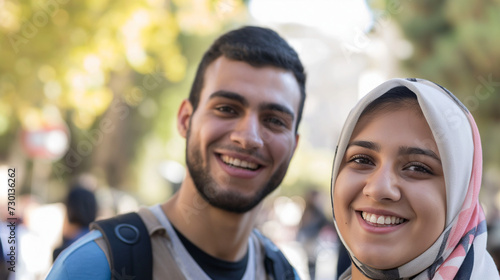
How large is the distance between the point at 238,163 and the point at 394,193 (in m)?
1.02

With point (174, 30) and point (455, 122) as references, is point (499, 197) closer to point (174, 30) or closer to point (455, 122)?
point (174, 30)

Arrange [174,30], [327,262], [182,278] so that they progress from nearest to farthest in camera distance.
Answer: [182,278] → [174,30] → [327,262]

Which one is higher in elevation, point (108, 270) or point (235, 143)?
point (235, 143)

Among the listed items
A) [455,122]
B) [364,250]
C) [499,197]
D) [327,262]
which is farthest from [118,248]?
[499,197]

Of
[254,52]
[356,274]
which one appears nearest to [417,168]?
[356,274]

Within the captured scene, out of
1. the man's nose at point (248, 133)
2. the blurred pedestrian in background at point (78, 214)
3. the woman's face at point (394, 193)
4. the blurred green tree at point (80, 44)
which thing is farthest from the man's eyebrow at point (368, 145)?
the blurred green tree at point (80, 44)

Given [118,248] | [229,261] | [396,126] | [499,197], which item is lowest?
[499,197]

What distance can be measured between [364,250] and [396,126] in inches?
17.0

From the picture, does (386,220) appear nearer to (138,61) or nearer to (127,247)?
(127,247)

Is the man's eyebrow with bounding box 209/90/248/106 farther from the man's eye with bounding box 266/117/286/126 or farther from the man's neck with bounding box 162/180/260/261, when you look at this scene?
the man's neck with bounding box 162/180/260/261

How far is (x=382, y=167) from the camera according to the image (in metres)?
2.04

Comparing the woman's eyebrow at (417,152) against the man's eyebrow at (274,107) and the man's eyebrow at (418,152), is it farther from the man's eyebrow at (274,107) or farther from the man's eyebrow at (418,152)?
the man's eyebrow at (274,107)

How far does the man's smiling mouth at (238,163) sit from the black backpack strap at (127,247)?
493 mm

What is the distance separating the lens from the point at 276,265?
120 inches
